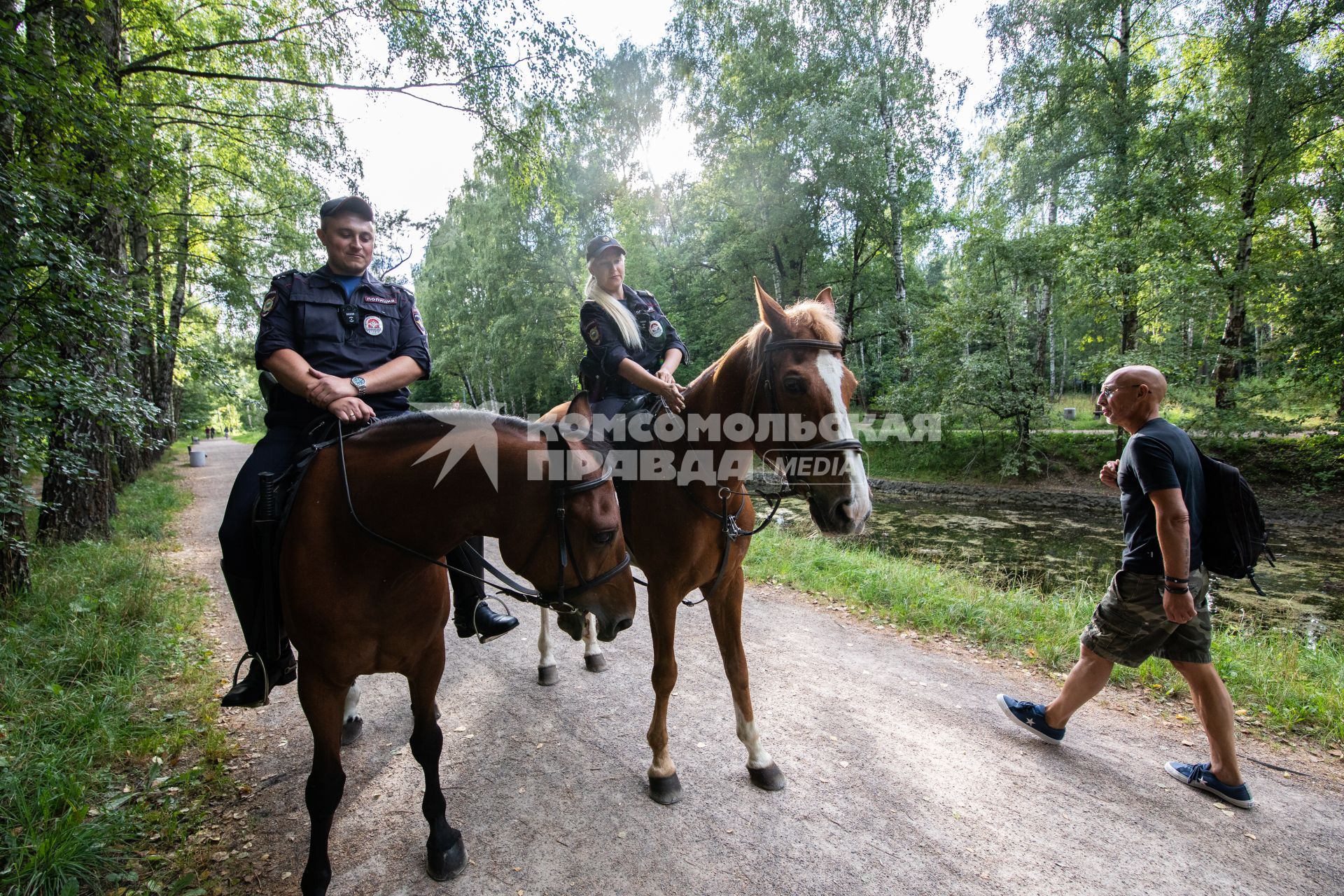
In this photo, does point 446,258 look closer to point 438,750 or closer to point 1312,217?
point 438,750

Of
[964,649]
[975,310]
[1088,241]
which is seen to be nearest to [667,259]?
[975,310]

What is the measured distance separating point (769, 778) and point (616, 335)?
2720 mm

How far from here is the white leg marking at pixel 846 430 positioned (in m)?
2.28

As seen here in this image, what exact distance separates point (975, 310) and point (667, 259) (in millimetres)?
13061

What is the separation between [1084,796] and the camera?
2.87 metres

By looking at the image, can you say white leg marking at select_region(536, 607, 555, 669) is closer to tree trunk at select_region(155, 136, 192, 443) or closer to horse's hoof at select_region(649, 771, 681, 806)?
horse's hoof at select_region(649, 771, 681, 806)

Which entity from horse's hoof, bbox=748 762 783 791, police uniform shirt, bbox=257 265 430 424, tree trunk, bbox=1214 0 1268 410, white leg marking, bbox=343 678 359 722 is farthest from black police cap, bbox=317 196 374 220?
tree trunk, bbox=1214 0 1268 410

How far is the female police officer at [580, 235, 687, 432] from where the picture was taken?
11.0 ft

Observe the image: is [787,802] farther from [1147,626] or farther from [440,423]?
[440,423]

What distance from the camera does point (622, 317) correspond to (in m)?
3.34

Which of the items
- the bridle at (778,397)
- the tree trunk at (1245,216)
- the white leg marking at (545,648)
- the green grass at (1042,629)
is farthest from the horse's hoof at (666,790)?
the tree trunk at (1245,216)

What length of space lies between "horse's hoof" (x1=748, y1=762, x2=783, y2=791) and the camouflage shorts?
6.60 feet

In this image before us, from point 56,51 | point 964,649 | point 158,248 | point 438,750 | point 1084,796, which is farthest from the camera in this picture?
point 158,248

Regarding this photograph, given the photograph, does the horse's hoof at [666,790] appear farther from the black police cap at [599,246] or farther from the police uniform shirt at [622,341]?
the black police cap at [599,246]
